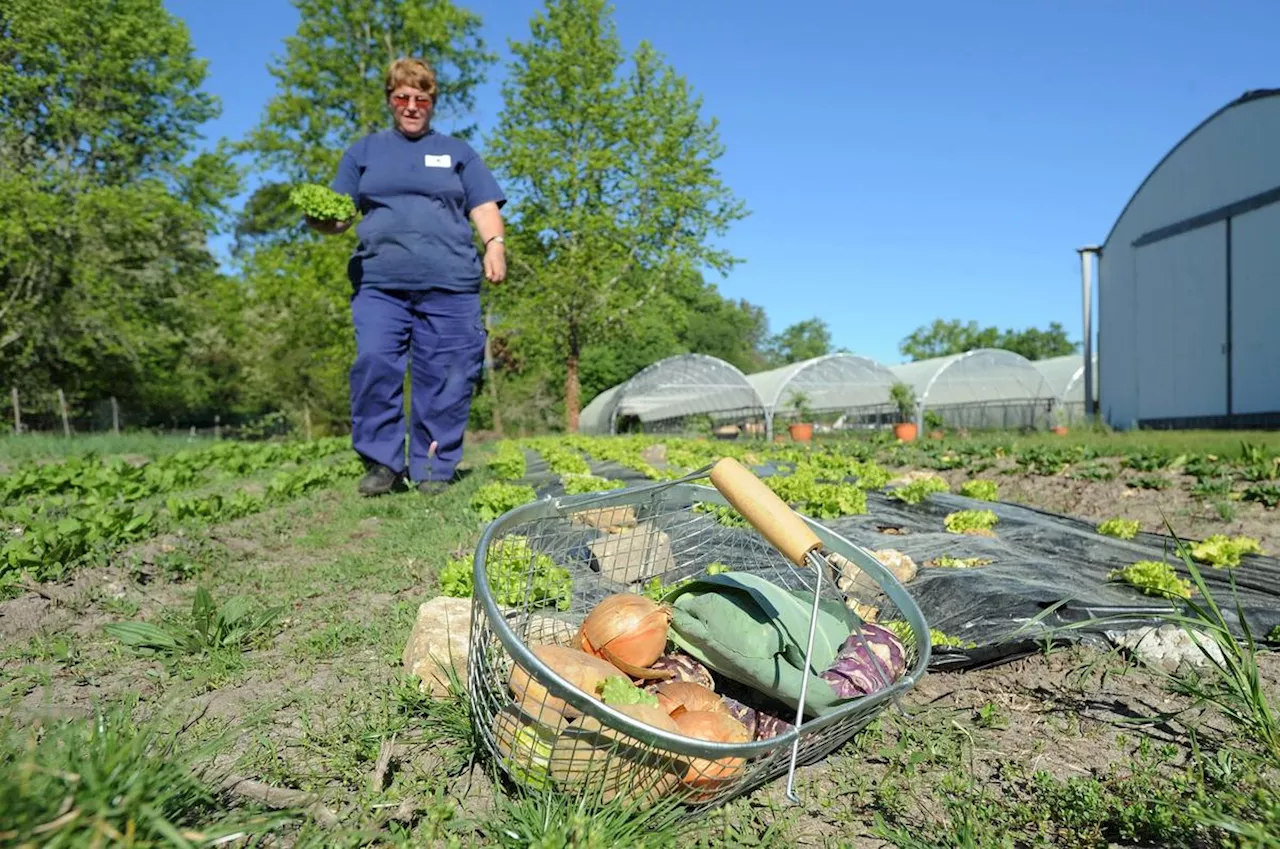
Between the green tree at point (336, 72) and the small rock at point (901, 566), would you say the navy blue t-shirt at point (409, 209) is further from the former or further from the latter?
the green tree at point (336, 72)

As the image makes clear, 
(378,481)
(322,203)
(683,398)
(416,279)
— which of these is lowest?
(378,481)

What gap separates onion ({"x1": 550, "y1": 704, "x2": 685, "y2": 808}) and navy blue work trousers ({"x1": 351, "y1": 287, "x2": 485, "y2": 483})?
4.13 metres

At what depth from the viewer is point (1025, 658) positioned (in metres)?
2.32

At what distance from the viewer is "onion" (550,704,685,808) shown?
142 centimetres

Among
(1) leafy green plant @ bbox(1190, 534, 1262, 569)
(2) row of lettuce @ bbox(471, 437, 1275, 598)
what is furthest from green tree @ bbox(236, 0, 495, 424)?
(1) leafy green plant @ bbox(1190, 534, 1262, 569)

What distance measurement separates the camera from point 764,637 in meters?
1.71

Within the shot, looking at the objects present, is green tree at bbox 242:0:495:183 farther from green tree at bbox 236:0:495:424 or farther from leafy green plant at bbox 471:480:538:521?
leafy green plant at bbox 471:480:538:521

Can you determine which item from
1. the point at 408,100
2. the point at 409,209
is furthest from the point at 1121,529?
the point at 408,100

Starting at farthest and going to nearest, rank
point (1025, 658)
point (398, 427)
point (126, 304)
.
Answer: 1. point (126, 304)
2. point (398, 427)
3. point (1025, 658)

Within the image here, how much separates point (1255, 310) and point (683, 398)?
17.5 meters

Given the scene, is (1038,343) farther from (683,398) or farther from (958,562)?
(958,562)

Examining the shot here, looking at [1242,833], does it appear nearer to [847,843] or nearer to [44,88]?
[847,843]

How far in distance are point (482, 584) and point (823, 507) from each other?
3.11 metres

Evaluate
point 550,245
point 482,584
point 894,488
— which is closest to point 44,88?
point 550,245
